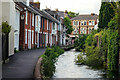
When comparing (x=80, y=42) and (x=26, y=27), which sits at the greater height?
(x=26, y=27)

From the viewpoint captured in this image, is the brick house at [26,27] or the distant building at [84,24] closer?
the brick house at [26,27]

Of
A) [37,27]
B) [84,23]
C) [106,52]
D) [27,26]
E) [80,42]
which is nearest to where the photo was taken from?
[106,52]

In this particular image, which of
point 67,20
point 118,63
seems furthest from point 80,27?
point 118,63

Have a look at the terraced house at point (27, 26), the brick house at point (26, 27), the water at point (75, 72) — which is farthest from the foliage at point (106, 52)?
the brick house at point (26, 27)

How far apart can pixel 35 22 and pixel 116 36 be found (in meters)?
21.2

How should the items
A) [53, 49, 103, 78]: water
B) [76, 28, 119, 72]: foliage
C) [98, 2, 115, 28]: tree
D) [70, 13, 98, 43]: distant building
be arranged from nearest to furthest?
1. [76, 28, 119, 72]: foliage
2. [53, 49, 103, 78]: water
3. [98, 2, 115, 28]: tree
4. [70, 13, 98, 43]: distant building

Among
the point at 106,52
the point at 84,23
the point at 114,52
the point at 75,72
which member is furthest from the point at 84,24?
the point at 114,52

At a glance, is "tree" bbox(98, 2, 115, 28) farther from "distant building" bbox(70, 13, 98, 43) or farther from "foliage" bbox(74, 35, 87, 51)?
"distant building" bbox(70, 13, 98, 43)

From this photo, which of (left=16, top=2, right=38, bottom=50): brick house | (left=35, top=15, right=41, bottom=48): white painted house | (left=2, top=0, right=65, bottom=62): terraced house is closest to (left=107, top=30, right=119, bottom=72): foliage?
(left=2, top=0, right=65, bottom=62): terraced house

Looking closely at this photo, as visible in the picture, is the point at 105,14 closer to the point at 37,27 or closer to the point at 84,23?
the point at 37,27

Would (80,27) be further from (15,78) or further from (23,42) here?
(15,78)

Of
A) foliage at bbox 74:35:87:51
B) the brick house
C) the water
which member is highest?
the brick house

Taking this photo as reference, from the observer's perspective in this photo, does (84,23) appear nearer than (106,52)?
No

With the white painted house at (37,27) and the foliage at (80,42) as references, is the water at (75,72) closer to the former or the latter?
the white painted house at (37,27)
